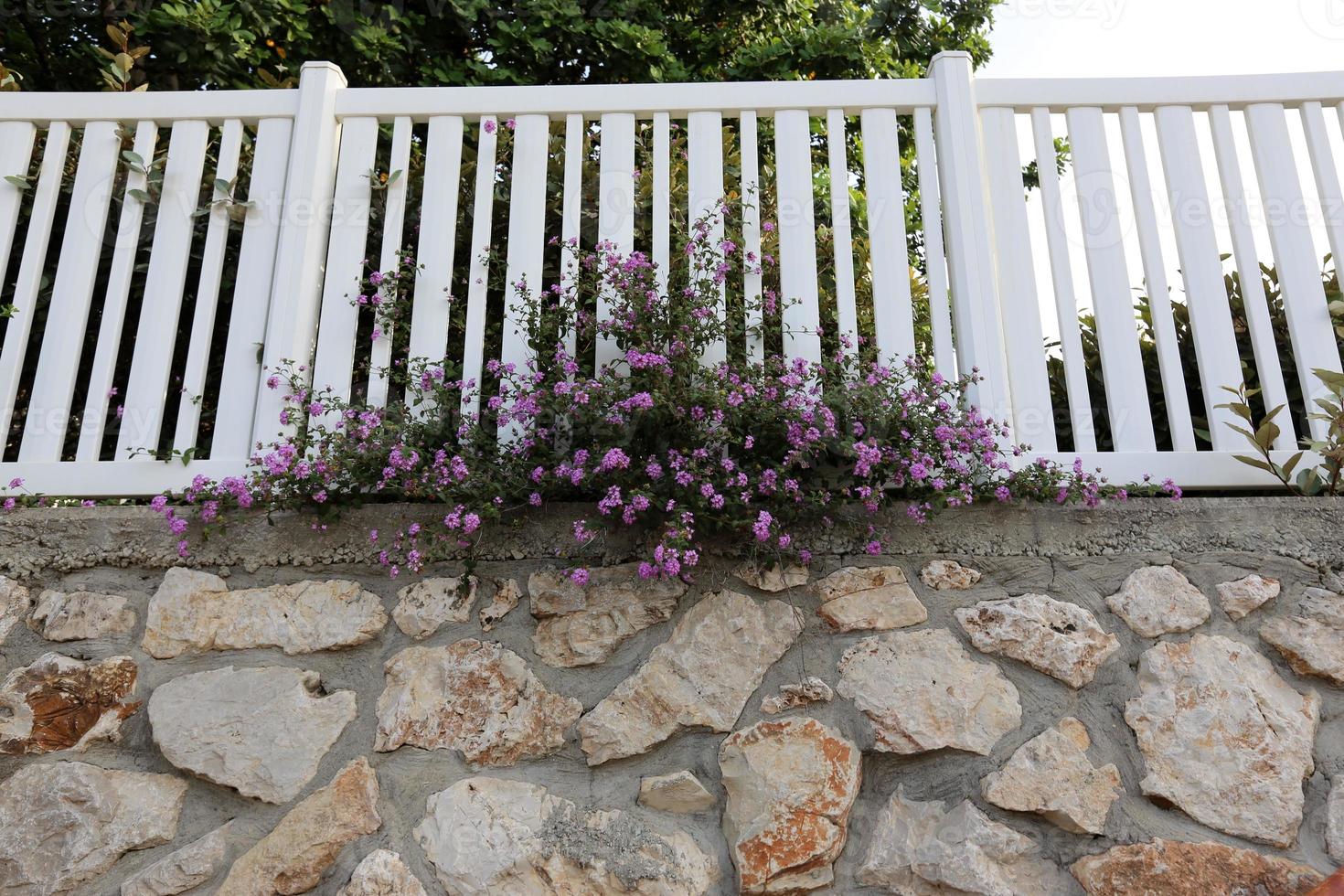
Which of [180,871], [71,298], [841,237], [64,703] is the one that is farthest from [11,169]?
[841,237]

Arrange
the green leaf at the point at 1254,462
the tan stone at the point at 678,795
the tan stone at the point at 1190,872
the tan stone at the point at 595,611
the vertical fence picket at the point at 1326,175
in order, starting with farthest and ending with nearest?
the vertical fence picket at the point at 1326,175 < the green leaf at the point at 1254,462 < the tan stone at the point at 595,611 < the tan stone at the point at 678,795 < the tan stone at the point at 1190,872

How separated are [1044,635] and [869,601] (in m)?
0.34

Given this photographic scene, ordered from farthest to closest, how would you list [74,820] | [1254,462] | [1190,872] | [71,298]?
[71,298] → [1254,462] → [74,820] → [1190,872]

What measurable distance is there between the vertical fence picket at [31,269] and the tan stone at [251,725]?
82 centimetres

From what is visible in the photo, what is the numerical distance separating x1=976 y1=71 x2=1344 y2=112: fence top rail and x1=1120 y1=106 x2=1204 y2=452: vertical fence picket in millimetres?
99

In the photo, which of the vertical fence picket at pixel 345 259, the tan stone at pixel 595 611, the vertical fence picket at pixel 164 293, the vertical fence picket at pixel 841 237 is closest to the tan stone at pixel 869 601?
the tan stone at pixel 595 611

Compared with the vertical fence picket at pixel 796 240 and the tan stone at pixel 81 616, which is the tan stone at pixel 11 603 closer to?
the tan stone at pixel 81 616

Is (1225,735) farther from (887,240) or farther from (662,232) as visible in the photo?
(662,232)

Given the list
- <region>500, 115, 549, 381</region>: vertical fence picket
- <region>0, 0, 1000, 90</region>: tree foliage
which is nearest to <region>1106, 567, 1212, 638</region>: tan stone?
<region>500, 115, 549, 381</region>: vertical fence picket

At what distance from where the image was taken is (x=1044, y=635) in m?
1.78

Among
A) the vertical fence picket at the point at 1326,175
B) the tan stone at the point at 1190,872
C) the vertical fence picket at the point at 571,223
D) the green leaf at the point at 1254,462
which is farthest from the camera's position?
the vertical fence picket at the point at 1326,175

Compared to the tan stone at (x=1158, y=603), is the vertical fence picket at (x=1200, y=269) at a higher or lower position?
higher

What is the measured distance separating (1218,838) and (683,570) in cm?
107

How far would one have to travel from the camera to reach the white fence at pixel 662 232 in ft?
6.65
